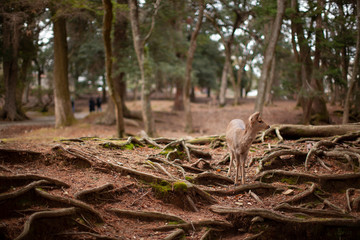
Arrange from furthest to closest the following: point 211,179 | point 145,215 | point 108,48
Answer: point 108,48, point 211,179, point 145,215

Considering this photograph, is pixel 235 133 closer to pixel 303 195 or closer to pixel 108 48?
pixel 303 195

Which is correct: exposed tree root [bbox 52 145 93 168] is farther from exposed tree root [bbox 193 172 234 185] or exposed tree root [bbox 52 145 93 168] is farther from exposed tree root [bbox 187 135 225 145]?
exposed tree root [bbox 187 135 225 145]

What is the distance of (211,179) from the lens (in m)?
5.76

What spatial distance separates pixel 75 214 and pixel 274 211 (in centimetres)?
309

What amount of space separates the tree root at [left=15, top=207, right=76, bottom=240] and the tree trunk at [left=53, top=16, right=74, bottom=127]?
11.4 m

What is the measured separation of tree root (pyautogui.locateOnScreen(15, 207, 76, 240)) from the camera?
3.45 m

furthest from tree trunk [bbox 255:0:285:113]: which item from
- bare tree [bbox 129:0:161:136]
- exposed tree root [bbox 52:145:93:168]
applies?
exposed tree root [bbox 52:145:93:168]

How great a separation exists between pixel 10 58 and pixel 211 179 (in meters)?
10.7

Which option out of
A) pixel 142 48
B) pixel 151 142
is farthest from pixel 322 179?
pixel 142 48

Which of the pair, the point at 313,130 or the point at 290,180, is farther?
the point at 313,130

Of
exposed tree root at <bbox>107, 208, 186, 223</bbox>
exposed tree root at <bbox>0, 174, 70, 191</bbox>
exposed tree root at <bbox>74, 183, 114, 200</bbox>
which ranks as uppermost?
exposed tree root at <bbox>0, 174, 70, 191</bbox>

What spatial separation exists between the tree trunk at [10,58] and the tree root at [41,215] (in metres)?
7.24

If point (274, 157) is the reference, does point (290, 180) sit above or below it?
below

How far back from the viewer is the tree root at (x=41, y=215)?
3.45 m
